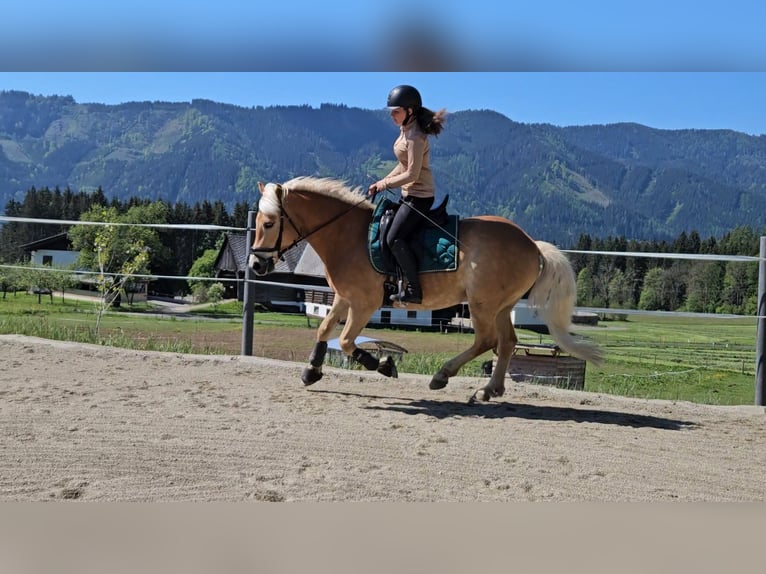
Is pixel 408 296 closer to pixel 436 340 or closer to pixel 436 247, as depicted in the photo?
pixel 436 247

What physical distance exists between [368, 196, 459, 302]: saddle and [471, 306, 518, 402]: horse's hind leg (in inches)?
25.2

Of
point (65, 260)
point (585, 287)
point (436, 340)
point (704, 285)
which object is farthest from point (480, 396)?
point (65, 260)

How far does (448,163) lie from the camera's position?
126 m

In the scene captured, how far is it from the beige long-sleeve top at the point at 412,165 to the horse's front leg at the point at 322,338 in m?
0.97

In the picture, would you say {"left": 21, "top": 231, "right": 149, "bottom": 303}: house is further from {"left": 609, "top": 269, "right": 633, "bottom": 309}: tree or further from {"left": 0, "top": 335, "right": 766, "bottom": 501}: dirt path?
{"left": 609, "top": 269, "right": 633, "bottom": 309}: tree

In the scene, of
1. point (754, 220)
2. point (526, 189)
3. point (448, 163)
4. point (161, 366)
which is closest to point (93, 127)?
point (448, 163)

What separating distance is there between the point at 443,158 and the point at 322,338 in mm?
130889

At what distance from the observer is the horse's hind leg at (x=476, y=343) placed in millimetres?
5062

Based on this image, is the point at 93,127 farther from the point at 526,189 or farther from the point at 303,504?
the point at 303,504

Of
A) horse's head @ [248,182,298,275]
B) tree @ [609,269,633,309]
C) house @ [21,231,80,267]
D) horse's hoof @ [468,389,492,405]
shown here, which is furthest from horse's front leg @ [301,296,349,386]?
house @ [21,231,80,267]

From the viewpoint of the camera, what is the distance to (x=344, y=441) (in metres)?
3.77

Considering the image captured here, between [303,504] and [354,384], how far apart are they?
3336 millimetres

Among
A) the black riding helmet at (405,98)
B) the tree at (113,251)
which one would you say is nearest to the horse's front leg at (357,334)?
the black riding helmet at (405,98)

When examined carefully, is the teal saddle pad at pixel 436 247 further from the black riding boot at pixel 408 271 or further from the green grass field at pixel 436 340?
the green grass field at pixel 436 340
